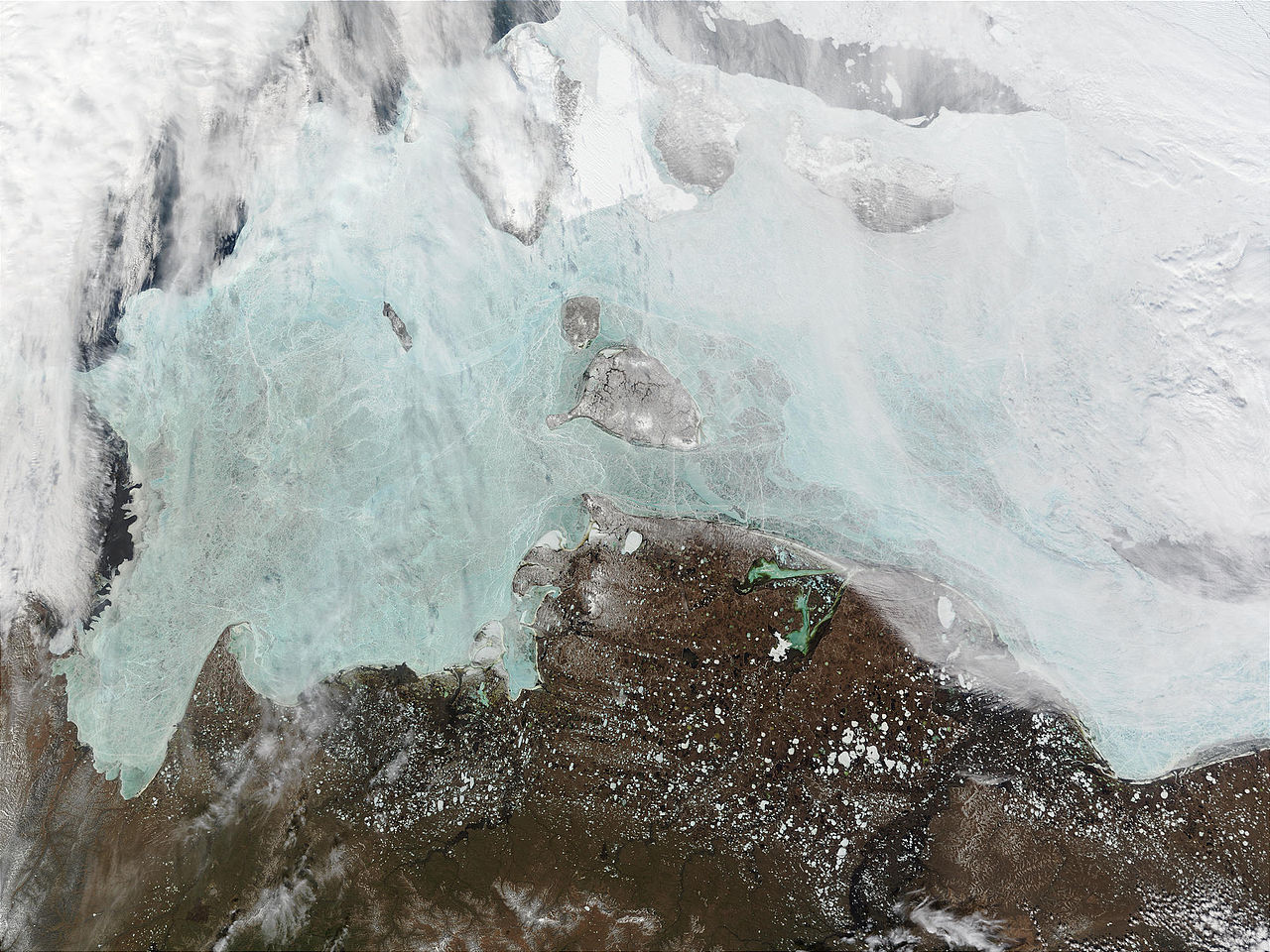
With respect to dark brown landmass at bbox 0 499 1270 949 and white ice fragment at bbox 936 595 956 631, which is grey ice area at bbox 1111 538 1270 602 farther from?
white ice fragment at bbox 936 595 956 631

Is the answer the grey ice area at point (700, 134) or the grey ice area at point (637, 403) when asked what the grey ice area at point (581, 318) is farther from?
the grey ice area at point (700, 134)

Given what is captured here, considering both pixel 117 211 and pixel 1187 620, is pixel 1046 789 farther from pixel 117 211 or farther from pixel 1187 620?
pixel 117 211

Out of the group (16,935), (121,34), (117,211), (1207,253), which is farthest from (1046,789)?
(121,34)

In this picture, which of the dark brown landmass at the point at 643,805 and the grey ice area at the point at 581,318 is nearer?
the dark brown landmass at the point at 643,805

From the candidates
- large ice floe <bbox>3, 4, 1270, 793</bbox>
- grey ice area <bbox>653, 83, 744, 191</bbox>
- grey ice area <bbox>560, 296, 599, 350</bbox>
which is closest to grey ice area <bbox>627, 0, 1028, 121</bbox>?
large ice floe <bbox>3, 4, 1270, 793</bbox>

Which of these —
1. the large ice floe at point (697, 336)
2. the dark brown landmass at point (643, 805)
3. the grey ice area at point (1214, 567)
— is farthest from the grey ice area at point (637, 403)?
the grey ice area at point (1214, 567)

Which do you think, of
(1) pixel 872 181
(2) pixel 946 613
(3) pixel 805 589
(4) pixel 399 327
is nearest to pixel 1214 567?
(2) pixel 946 613

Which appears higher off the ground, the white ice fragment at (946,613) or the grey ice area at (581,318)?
the grey ice area at (581,318)
